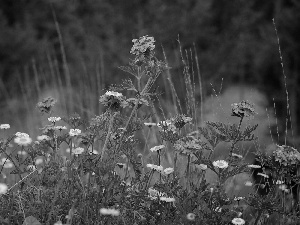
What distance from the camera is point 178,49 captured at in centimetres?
610

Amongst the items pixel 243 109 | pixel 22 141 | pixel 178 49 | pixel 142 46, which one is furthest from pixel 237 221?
pixel 178 49

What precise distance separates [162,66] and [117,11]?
5188mm

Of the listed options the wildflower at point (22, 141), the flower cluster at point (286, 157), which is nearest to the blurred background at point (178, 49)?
the wildflower at point (22, 141)

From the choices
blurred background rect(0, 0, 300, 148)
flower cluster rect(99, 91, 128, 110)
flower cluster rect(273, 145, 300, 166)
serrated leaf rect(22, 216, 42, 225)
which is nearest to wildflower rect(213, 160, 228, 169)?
flower cluster rect(273, 145, 300, 166)

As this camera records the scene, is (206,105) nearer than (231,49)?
Yes

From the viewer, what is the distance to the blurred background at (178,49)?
5.27m

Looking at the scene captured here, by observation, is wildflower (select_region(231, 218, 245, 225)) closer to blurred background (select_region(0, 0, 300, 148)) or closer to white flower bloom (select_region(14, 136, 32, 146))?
white flower bloom (select_region(14, 136, 32, 146))

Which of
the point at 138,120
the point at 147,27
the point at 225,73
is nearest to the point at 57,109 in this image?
the point at 147,27

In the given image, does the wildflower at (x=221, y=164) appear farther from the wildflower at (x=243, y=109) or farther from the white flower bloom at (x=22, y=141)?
the white flower bloom at (x=22, y=141)

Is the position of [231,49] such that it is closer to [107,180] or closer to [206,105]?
[206,105]

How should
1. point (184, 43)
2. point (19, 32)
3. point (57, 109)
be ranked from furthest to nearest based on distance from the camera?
point (19, 32), point (184, 43), point (57, 109)

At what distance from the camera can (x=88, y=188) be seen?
1.86 m

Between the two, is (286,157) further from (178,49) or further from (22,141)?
(178,49)

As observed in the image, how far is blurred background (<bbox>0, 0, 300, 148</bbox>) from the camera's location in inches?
207
